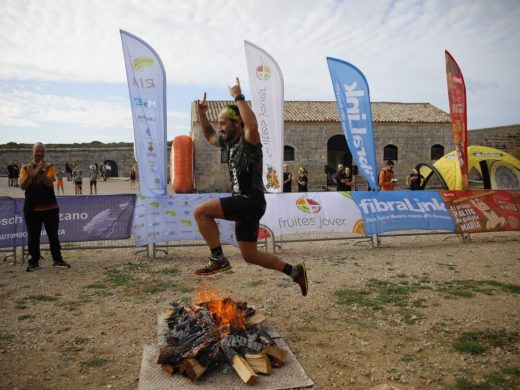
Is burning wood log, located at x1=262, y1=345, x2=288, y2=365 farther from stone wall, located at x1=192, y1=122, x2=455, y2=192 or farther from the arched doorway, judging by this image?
the arched doorway

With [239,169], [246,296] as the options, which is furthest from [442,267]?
[239,169]

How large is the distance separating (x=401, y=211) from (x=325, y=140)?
19.8 metres

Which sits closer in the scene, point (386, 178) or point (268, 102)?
point (268, 102)

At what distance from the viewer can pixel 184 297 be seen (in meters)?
5.38

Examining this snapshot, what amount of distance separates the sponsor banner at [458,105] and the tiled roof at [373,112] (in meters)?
17.6

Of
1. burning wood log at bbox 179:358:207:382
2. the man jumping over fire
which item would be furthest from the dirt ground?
the man jumping over fire

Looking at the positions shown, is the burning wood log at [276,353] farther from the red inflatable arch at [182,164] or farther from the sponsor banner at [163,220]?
the red inflatable arch at [182,164]

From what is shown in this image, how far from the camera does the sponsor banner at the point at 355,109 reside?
9.89 metres

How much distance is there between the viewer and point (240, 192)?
141 inches

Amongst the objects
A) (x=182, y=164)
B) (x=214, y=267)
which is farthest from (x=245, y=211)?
(x=182, y=164)

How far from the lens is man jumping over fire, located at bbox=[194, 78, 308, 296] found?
3477mm

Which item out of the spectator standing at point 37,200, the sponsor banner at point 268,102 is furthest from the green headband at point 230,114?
the sponsor banner at point 268,102

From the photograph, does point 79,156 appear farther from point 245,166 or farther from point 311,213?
point 245,166

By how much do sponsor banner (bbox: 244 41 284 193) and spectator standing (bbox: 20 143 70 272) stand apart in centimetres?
501
